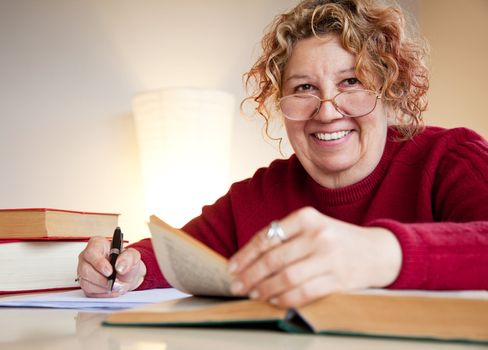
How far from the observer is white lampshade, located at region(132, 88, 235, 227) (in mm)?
2391

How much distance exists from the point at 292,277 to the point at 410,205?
79 centimetres

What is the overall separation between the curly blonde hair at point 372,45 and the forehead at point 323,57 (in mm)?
14

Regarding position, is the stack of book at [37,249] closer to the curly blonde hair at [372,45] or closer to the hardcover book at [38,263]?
the hardcover book at [38,263]

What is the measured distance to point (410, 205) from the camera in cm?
136

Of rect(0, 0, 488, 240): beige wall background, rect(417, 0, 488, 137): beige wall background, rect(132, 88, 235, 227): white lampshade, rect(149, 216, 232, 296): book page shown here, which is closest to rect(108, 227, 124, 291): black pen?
rect(149, 216, 232, 296): book page

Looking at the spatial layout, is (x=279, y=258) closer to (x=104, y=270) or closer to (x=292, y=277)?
(x=292, y=277)

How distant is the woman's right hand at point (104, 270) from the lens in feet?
3.88

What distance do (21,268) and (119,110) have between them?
146 cm

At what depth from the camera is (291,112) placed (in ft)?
4.71

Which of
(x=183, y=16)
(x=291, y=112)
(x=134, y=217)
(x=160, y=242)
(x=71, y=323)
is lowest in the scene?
(x=134, y=217)

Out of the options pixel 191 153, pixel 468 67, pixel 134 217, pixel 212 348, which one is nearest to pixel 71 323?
pixel 212 348

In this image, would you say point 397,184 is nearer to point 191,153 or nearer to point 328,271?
point 328,271

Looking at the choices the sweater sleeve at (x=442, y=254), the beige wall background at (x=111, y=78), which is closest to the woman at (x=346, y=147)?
the sweater sleeve at (x=442, y=254)

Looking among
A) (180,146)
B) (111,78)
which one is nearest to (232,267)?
(180,146)
